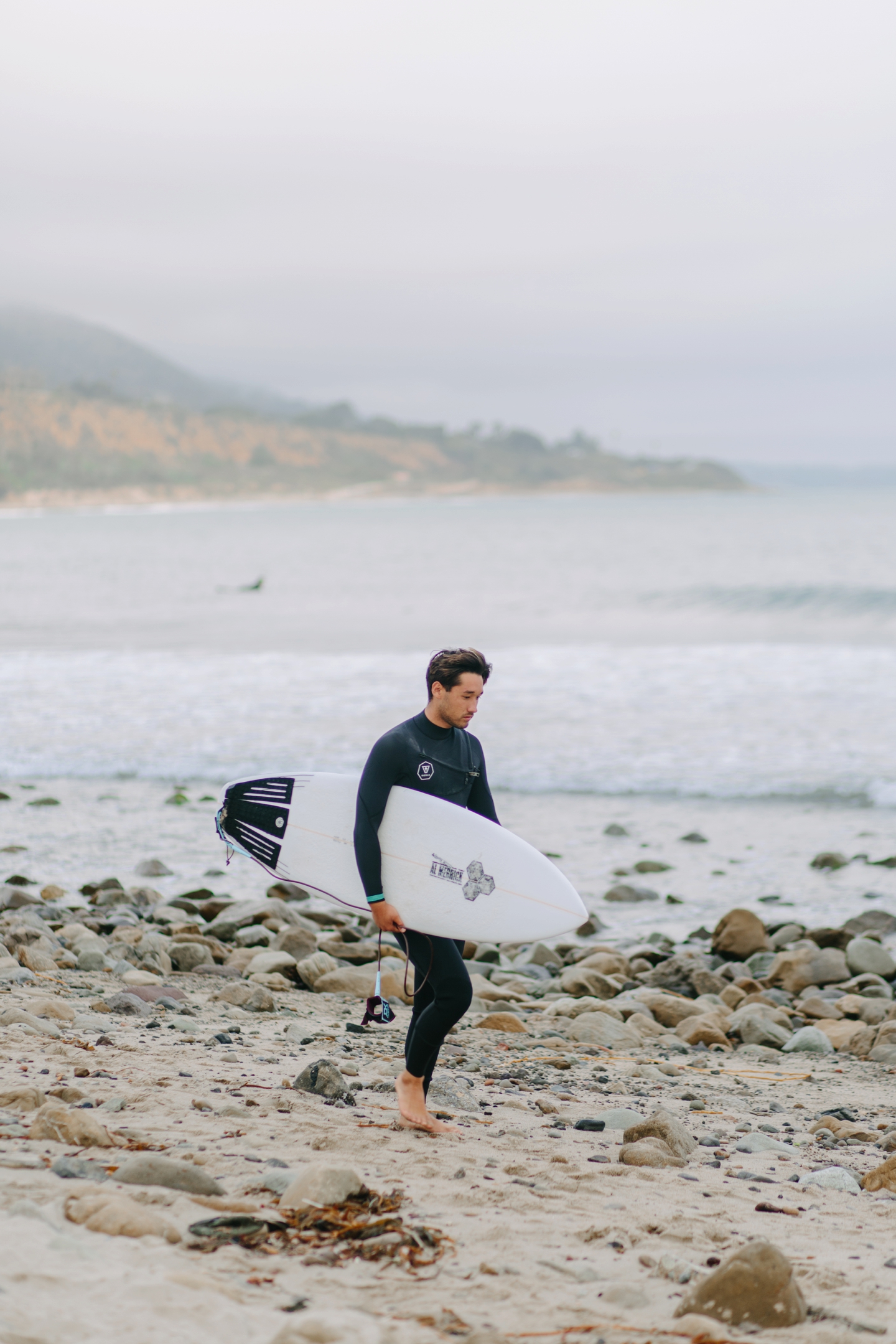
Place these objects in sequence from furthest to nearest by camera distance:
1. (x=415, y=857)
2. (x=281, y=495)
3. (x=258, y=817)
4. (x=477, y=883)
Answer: (x=281, y=495) → (x=258, y=817) → (x=477, y=883) → (x=415, y=857)

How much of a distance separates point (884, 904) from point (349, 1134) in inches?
205

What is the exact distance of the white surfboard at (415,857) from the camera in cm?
422

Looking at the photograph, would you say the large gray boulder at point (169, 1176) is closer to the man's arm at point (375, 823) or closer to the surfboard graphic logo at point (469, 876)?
the man's arm at point (375, 823)

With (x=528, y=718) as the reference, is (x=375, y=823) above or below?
above

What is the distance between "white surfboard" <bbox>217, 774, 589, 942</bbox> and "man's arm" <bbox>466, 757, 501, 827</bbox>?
29 mm

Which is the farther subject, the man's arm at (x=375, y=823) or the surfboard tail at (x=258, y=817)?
the surfboard tail at (x=258, y=817)

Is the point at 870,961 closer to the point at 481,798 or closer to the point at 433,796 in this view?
the point at 481,798

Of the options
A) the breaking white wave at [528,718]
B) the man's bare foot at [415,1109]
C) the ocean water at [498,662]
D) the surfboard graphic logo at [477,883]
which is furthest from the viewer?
the ocean water at [498,662]

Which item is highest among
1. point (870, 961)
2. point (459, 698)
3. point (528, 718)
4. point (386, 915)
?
point (459, 698)

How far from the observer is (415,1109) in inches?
153

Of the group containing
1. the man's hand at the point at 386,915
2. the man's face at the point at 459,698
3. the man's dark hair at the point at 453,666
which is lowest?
the man's hand at the point at 386,915

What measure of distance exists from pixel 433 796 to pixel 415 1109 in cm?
108

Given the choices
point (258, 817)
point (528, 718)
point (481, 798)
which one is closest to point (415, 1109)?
point (481, 798)

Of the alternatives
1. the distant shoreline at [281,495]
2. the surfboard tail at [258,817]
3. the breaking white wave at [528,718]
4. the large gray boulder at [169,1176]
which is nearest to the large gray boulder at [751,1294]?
the large gray boulder at [169,1176]
